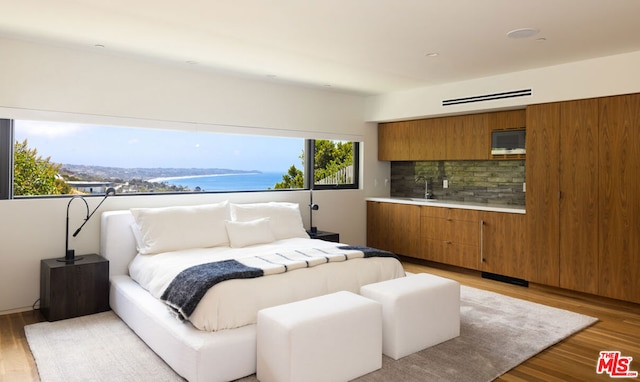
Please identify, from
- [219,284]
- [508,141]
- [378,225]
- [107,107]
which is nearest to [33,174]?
[107,107]

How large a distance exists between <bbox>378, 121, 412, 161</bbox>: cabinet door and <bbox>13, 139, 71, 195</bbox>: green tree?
424 cm

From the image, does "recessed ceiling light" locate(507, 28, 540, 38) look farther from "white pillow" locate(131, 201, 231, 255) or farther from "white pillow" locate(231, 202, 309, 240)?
"white pillow" locate(131, 201, 231, 255)

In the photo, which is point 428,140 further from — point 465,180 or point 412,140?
point 465,180

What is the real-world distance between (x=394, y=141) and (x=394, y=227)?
127 cm

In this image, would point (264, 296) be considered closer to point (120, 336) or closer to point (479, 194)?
point (120, 336)

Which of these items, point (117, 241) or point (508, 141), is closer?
point (117, 241)

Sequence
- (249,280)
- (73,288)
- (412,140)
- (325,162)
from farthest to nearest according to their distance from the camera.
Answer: (325,162), (412,140), (73,288), (249,280)

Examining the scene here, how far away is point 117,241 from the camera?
4.29 m

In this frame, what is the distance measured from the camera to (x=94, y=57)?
14.2 feet

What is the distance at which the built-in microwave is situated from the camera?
208 inches

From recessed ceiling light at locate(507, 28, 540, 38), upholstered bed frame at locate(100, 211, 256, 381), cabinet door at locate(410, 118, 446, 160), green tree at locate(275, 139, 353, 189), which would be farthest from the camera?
green tree at locate(275, 139, 353, 189)

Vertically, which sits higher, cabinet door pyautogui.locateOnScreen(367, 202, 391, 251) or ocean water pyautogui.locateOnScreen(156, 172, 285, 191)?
ocean water pyautogui.locateOnScreen(156, 172, 285, 191)

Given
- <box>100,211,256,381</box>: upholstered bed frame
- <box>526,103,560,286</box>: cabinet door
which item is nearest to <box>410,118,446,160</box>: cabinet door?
<box>526,103,560,286</box>: cabinet door

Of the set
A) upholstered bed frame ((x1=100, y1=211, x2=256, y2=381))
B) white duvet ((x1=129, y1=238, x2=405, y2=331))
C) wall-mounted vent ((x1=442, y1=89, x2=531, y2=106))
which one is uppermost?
wall-mounted vent ((x1=442, y1=89, x2=531, y2=106))
